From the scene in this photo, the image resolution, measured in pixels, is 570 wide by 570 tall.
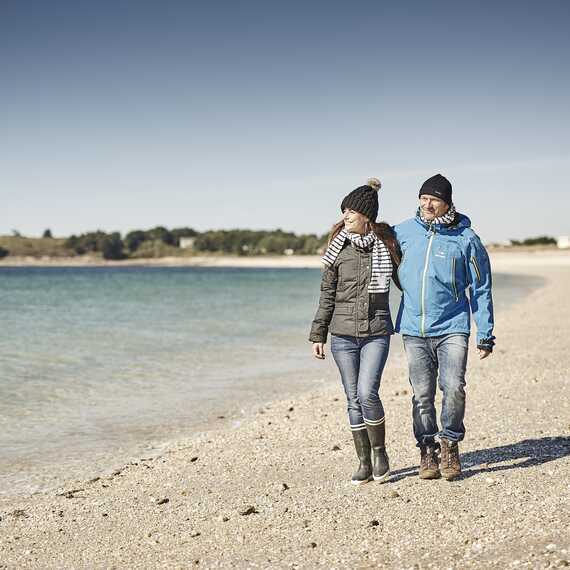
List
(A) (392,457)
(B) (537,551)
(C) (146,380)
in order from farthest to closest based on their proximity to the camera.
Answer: (C) (146,380), (A) (392,457), (B) (537,551)

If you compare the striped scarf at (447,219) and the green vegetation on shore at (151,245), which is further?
the green vegetation on shore at (151,245)

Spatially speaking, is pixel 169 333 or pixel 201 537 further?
pixel 169 333

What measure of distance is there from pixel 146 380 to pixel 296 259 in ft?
471

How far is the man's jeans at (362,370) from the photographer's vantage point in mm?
5137

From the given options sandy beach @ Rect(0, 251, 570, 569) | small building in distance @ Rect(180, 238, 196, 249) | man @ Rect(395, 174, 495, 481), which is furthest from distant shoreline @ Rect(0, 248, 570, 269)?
man @ Rect(395, 174, 495, 481)

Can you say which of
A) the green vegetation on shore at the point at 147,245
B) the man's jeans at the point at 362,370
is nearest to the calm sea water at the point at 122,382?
the man's jeans at the point at 362,370

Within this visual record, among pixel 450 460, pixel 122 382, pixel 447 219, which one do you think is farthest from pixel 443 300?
pixel 122 382

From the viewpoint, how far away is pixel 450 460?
17.2 feet

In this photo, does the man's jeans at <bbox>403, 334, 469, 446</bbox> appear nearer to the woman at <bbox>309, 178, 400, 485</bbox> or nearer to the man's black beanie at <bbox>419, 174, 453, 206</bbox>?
the woman at <bbox>309, 178, 400, 485</bbox>

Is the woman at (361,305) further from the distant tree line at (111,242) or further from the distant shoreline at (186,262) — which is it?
the distant tree line at (111,242)

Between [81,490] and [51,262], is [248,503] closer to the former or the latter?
[81,490]

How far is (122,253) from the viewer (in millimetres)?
185375

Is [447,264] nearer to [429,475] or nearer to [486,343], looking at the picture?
[486,343]

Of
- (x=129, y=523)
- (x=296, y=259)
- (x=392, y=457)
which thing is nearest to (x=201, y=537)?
(x=129, y=523)
